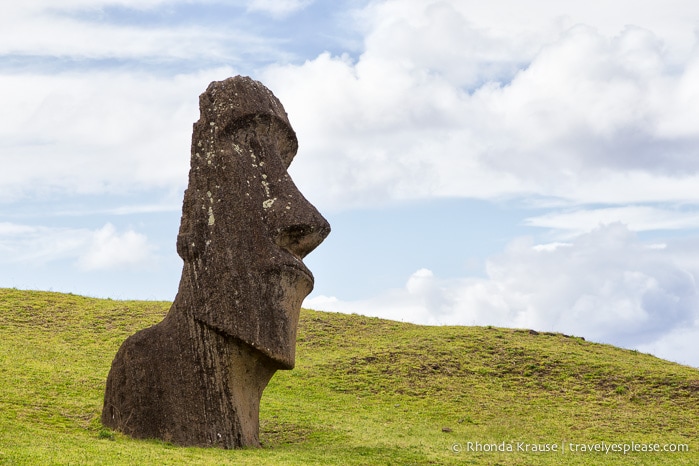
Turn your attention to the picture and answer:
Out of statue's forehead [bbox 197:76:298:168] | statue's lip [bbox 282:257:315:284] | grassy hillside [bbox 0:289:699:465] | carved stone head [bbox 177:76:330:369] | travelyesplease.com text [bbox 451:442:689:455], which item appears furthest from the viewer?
travelyesplease.com text [bbox 451:442:689:455]

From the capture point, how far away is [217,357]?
19.3 m

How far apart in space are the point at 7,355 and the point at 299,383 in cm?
894

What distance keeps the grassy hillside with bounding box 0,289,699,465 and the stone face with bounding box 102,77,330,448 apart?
797 mm

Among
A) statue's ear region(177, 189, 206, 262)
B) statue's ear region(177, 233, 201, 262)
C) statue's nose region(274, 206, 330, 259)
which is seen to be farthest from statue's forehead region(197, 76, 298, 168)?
statue's ear region(177, 233, 201, 262)

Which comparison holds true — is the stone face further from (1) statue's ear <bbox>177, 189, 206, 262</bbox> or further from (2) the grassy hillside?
(2) the grassy hillside

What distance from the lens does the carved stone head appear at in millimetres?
19203

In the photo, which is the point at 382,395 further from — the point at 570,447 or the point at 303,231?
the point at 303,231

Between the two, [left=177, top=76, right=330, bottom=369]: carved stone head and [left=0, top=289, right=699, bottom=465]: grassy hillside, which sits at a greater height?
[left=177, top=76, right=330, bottom=369]: carved stone head

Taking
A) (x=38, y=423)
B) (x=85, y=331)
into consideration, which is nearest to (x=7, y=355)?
(x=85, y=331)

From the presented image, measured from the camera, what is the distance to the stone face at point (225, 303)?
19234mm

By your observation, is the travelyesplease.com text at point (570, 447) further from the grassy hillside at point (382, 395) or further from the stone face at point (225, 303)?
the stone face at point (225, 303)

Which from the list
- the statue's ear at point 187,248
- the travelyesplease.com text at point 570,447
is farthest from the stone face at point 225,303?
the travelyesplease.com text at point 570,447

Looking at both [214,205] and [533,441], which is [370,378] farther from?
[214,205]

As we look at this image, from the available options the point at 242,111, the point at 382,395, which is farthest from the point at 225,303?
the point at 382,395
